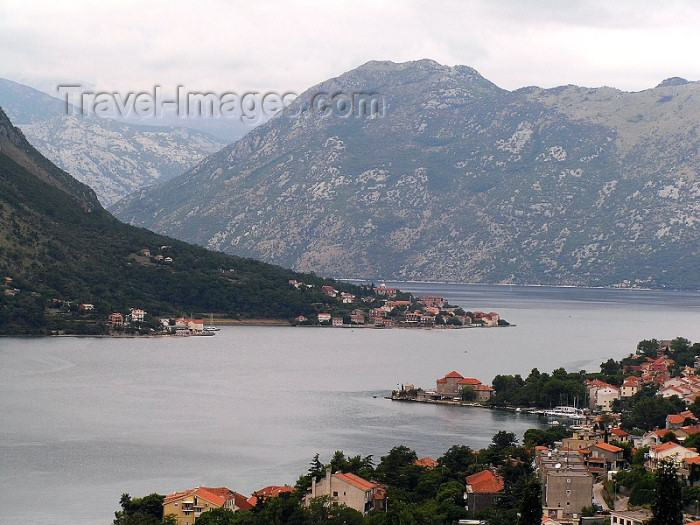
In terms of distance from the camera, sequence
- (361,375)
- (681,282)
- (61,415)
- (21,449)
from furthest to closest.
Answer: (681,282)
(361,375)
(61,415)
(21,449)

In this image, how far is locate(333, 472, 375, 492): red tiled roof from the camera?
30906 mm

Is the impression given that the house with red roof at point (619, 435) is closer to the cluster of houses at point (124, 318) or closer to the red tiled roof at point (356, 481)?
the red tiled roof at point (356, 481)

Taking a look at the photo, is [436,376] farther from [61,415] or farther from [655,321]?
[655,321]

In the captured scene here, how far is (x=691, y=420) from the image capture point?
4278 cm

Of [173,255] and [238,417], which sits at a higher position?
[173,255]

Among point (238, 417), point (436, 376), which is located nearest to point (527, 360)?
point (436, 376)

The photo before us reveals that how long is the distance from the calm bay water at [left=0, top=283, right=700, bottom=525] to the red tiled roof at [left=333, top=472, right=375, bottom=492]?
4868mm

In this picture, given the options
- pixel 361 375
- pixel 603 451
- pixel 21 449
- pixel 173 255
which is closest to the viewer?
pixel 603 451

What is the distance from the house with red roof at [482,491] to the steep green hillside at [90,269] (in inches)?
2087

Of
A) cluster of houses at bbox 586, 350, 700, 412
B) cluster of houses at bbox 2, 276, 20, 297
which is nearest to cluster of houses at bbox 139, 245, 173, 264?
cluster of houses at bbox 2, 276, 20, 297

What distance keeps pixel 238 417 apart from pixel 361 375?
16890 mm

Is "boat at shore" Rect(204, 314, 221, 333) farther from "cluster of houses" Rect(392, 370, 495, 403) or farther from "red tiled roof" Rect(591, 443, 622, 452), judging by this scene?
"red tiled roof" Rect(591, 443, 622, 452)

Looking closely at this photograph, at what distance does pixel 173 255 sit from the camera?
4254 inches

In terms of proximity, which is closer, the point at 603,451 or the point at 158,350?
the point at 603,451
